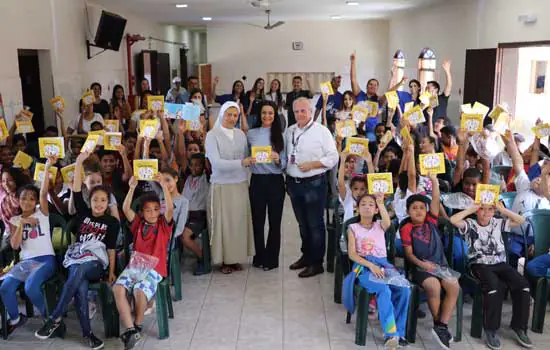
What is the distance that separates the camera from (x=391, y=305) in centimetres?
306

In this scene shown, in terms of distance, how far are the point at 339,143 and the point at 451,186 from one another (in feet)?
3.05

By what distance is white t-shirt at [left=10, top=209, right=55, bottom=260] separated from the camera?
332 centimetres

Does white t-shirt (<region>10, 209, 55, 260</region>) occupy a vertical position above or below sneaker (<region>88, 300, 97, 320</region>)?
above

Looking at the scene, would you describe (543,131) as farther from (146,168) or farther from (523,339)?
(146,168)

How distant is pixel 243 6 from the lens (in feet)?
28.7

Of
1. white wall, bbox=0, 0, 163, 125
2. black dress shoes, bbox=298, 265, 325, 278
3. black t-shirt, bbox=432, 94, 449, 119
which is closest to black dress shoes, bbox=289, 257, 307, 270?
black dress shoes, bbox=298, 265, 325, 278

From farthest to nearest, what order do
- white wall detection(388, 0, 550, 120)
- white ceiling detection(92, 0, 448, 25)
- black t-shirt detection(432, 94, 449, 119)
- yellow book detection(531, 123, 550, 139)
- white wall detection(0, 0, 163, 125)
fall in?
white ceiling detection(92, 0, 448, 25) < black t-shirt detection(432, 94, 449, 119) < white wall detection(388, 0, 550, 120) < white wall detection(0, 0, 163, 125) < yellow book detection(531, 123, 550, 139)

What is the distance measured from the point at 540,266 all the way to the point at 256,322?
5.92ft

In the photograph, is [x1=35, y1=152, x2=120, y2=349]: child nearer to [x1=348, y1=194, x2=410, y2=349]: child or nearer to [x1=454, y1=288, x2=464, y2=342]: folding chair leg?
[x1=348, y1=194, x2=410, y2=349]: child

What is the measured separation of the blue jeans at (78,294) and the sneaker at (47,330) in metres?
0.05

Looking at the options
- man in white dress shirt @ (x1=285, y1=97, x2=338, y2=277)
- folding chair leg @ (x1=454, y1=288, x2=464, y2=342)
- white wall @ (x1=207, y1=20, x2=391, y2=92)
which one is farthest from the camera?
white wall @ (x1=207, y1=20, x2=391, y2=92)

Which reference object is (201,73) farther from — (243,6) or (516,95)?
(516,95)

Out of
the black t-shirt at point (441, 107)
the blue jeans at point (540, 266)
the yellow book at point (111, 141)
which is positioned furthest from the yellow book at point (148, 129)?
the black t-shirt at point (441, 107)

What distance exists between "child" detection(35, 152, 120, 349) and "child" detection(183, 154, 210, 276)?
910 millimetres
